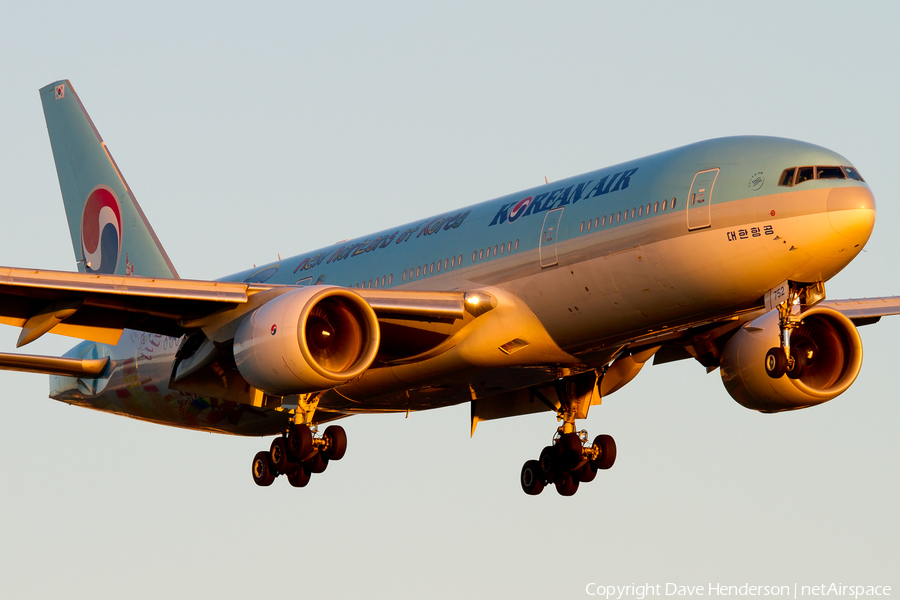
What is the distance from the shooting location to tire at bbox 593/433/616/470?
106 feet

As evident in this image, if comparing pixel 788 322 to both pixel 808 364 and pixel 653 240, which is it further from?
pixel 808 364

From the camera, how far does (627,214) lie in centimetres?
2559

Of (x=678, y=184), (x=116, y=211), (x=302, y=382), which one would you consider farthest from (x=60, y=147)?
(x=678, y=184)

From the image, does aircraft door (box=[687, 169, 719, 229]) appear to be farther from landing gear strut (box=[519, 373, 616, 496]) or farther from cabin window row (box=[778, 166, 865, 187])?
landing gear strut (box=[519, 373, 616, 496])

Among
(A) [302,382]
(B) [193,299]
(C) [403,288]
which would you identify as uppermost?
(C) [403,288]

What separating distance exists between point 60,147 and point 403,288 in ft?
52.8

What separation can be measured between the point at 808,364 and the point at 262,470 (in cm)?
1283

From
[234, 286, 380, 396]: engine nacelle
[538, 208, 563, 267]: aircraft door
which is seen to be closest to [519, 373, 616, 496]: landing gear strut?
[538, 208, 563, 267]: aircraft door

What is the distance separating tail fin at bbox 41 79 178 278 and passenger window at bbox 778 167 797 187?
712 inches

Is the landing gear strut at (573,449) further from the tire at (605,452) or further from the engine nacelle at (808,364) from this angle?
the engine nacelle at (808,364)

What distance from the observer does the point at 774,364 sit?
25.9m

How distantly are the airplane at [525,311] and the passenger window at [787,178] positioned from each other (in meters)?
0.03

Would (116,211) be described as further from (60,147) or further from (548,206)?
(548,206)

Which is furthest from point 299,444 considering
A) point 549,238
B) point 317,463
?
point 549,238
